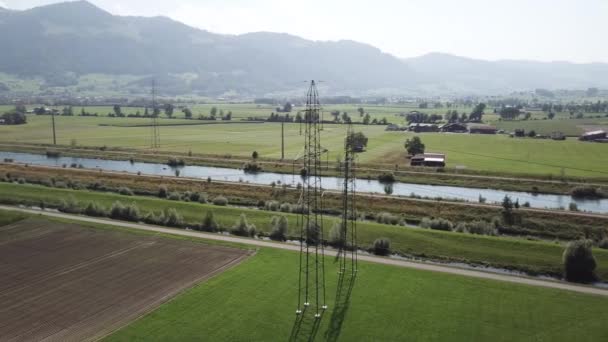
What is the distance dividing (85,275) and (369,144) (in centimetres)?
7788

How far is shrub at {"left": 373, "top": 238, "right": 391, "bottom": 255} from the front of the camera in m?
35.6

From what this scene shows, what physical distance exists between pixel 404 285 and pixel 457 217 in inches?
866

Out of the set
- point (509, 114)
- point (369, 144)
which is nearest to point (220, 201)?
point (369, 144)

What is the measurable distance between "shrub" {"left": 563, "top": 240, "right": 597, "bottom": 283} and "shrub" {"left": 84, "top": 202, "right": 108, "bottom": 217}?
128 feet

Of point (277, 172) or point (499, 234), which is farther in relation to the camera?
point (277, 172)

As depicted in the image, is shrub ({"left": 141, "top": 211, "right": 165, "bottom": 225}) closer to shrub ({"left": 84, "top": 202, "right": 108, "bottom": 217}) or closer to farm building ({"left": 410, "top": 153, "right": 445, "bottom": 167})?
shrub ({"left": 84, "top": 202, "right": 108, "bottom": 217})

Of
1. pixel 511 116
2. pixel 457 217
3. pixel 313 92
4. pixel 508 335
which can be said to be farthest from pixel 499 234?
pixel 511 116

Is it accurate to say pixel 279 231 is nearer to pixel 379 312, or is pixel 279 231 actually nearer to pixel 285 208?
pixel 285 208

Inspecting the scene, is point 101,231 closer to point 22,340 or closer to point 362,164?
point 22,340

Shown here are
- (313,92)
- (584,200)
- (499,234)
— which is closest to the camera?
(313,92)

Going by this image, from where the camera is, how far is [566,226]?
43.3 meters

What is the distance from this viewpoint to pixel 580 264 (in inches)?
1203

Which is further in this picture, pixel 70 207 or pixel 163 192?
pixel 163 192

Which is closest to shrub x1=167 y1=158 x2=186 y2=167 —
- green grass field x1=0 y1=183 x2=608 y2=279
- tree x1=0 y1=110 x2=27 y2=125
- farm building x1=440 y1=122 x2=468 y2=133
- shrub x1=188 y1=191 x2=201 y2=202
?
shrub x1=188 y1=191 x2=201 y2=202
